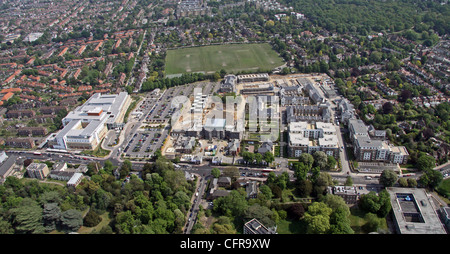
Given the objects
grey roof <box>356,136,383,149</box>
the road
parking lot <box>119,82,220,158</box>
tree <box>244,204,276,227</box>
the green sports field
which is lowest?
the green sports field

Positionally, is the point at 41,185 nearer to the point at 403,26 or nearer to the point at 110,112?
the point at 110,112

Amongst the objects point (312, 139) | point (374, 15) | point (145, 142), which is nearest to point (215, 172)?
point (145, 142)

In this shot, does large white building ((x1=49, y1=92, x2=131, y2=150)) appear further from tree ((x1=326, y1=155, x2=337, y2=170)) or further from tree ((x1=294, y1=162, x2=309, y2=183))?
tree ((x1=326, y1=155, x2=337, y2=170))

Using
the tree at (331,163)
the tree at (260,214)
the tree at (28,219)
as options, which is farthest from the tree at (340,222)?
the tree at (28,219)

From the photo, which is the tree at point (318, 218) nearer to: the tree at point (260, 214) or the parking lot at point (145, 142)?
the tree at point (260, 214)

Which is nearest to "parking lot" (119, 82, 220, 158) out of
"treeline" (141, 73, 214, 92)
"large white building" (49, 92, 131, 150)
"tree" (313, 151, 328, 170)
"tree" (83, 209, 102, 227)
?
"treeline" (141, 73, 214, 92)

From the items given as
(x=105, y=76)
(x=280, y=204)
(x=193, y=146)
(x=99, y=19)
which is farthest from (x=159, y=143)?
(x=99, y=19)

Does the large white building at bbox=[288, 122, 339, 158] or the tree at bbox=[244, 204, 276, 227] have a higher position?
the tree at bbox=[244, 204, 276, 227]

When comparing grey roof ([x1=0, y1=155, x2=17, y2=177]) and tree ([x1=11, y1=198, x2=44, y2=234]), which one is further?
grey roof ([x1=0, y1=155, x2=17, y2=177])
